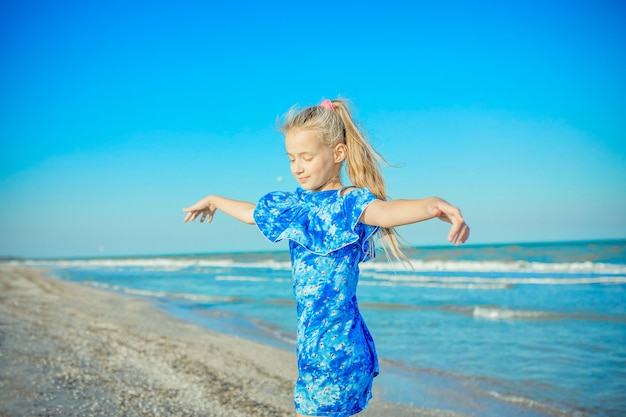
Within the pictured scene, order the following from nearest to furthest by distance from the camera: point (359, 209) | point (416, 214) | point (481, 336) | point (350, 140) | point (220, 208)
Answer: point (416, 214) < point (359, 209) < point (350, 140) < point (220, 208) < point (481, 336)

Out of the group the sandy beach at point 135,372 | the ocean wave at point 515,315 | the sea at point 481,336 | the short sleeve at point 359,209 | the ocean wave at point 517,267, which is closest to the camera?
the short sleeve at point 359,209

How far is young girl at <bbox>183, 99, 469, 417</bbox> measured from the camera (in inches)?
91.4

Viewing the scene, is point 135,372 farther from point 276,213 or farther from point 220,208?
point 276,213

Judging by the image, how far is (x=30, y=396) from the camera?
163 inches

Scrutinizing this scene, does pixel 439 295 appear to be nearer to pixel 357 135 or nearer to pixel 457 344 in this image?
pixel 457 344

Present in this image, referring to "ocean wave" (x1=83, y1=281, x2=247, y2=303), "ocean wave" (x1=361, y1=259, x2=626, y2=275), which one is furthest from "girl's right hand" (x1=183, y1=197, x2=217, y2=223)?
"ocean wave" (x1=361, y1=259, x2=626, y2=275)

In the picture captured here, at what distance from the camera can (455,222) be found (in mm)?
1768

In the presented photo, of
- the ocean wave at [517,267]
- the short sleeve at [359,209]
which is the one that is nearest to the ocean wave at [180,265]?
the ocean wave at [517,267]

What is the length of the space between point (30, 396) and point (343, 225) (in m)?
3.31

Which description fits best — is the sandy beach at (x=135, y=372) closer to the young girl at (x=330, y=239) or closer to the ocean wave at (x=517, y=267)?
the young girl at (x=330, y=239)

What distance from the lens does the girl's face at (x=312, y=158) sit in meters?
2.48

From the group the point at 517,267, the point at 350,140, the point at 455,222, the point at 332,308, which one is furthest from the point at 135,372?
the point at 517,267

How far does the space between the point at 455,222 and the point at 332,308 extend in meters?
0.81

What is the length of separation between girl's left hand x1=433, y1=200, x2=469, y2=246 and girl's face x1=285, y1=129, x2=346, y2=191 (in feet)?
2.61
